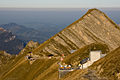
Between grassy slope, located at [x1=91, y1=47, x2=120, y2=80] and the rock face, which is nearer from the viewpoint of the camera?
grassy slope, located at [x1=91, y1=47, x2=120, y2=80]

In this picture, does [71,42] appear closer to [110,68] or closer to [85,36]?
[85,36]

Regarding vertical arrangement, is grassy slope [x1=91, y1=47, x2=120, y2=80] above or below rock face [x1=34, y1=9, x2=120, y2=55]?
below

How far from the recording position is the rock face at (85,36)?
12579 cm

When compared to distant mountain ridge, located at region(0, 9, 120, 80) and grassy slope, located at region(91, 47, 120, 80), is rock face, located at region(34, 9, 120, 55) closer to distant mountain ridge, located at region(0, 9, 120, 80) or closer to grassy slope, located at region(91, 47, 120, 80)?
distant mountain ridge, located at region(0, 9, 120, 80)

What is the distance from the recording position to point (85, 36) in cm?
13338

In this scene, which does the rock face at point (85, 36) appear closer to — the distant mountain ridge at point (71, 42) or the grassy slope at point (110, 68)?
the distant mountain ridge at point (71, 42)

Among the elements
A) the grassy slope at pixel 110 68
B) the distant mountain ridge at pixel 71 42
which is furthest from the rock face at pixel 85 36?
the grassy slope at pixel 110 68

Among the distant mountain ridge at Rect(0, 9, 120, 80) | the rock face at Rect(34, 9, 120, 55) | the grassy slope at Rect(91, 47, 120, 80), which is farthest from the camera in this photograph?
the rock face at Rect(34, 9, 120, 55)

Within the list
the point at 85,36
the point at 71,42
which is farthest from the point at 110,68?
the point at 85,36

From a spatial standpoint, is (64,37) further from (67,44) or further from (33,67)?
(33,67)

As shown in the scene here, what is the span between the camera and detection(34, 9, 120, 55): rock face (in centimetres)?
12579

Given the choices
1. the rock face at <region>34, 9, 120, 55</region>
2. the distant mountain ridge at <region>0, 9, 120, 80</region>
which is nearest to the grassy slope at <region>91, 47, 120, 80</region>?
the distant mountain ridge at <region>0, 9, 120, 80</region>

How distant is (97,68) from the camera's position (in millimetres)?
48406

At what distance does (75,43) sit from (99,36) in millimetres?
15927
